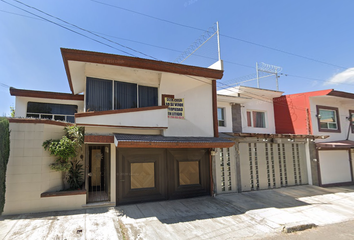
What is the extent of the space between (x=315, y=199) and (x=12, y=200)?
12.8 m

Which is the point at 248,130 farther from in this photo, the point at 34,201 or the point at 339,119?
the point at 34,201

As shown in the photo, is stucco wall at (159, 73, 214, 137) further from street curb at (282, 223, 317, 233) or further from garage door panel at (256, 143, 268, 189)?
street curb at (282, 223, 317, 233)

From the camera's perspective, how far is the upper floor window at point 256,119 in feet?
49.8

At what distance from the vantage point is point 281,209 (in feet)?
28.3

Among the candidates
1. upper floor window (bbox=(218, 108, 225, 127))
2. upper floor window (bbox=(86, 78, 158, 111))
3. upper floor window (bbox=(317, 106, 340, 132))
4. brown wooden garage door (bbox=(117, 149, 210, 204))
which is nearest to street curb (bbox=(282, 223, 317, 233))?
brown wooden garage door (bbox=(117, 149, 210, 204))

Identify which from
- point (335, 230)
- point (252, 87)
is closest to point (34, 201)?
point (335, 230)

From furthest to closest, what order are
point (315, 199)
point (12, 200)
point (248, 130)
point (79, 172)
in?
point (248, 130) < point (315, 199) < point (79, 172) < point (12, 200)

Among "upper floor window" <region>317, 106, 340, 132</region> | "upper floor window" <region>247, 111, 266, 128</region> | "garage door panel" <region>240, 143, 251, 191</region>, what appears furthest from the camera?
"upper floor window" <region>247, 111, 266, 128</region>

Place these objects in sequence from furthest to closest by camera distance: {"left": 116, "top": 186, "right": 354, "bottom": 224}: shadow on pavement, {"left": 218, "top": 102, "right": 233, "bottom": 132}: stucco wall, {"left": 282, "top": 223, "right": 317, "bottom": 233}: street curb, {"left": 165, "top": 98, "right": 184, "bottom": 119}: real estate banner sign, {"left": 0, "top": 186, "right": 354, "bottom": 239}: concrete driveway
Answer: {"left": 218, "top": 102, "right": 233, "bottom": 132}: stucco wall < {"left": 165, "top": 98, "right": 184, "bottom": 119}: real estate banner sign < {"left": 116, "top": 186, "right": 354, "bottom": 224}: shadow on pavement < {"left": 282, "top": 223, "right": 317, "bottom": 233}: street curb < {"left": 0, "top": 186, "right": 354, "bottom": 239}: concrete driveway

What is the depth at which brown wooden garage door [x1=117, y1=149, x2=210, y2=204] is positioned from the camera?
816cm

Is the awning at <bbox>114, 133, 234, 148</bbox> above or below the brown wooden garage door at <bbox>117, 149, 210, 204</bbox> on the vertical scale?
above

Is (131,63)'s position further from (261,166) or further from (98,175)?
(261,166)

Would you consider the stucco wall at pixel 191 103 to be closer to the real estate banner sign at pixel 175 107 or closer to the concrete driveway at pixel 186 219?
the real estate banner sign at pixel 175 107

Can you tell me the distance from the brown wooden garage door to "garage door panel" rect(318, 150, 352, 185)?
923cm
